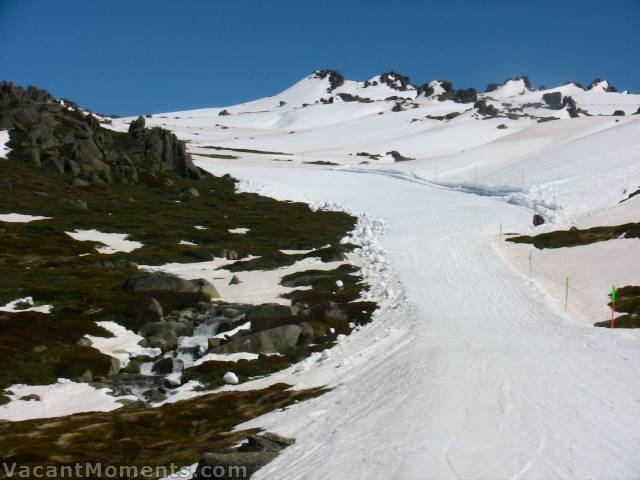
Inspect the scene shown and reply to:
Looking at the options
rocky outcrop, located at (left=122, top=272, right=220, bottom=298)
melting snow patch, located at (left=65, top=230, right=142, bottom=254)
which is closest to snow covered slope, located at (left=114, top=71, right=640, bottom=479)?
rocky outcrop, located at (left=122, top=272, right=220, bottom=298)

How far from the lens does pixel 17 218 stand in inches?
3452

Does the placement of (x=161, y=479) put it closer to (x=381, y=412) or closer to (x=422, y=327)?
(x=381, y=412)

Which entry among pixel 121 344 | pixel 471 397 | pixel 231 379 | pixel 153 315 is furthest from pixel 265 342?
pixel 471 397

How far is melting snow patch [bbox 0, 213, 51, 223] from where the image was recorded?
85.9 m

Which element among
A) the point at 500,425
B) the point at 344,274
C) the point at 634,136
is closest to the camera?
the point at 500,425

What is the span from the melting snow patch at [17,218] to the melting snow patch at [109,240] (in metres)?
9.82

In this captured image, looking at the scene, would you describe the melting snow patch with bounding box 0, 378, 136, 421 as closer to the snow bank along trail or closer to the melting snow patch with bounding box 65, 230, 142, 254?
the snow bank along trail

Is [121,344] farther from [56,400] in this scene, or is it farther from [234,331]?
[56,400]

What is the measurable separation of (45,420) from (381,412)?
19006mm

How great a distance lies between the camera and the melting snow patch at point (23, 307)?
160ft

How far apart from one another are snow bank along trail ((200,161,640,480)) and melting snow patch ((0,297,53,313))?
23.7 m

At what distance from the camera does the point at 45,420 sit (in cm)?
3162

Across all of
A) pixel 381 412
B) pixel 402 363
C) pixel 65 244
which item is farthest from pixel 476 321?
pixel 65 244

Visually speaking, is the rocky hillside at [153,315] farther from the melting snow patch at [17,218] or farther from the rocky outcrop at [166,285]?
the melting snow patch at [17,218]
